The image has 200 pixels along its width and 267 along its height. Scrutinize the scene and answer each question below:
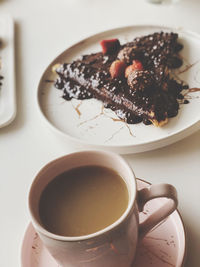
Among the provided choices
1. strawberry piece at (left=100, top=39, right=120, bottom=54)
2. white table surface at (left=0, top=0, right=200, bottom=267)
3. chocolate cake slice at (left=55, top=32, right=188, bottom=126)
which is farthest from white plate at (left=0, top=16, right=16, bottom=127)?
strawberry piece at (left=100, top=39, right=120, bottom=54)

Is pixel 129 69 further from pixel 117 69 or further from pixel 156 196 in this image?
pixel 156 196

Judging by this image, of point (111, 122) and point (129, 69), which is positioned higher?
point (129, 69)

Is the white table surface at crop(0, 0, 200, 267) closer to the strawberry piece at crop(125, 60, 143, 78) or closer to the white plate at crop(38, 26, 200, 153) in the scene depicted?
the white plate at crop(38, 26, 200, 153)

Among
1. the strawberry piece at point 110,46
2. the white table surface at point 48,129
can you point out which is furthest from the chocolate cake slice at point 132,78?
the white table surface at point 48,129

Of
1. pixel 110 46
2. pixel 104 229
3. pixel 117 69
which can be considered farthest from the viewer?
pixel 110 46

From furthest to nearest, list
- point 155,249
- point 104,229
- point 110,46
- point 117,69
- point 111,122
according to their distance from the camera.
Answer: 1. point 110,46
2. point 117,69
3. point 111,122
4. point 155,249
5. point 104,229

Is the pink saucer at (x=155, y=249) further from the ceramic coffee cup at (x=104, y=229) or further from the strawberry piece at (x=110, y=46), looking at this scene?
the strawberry piece at (x=110, y=46)

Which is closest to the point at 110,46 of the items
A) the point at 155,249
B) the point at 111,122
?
the point at 111,122
